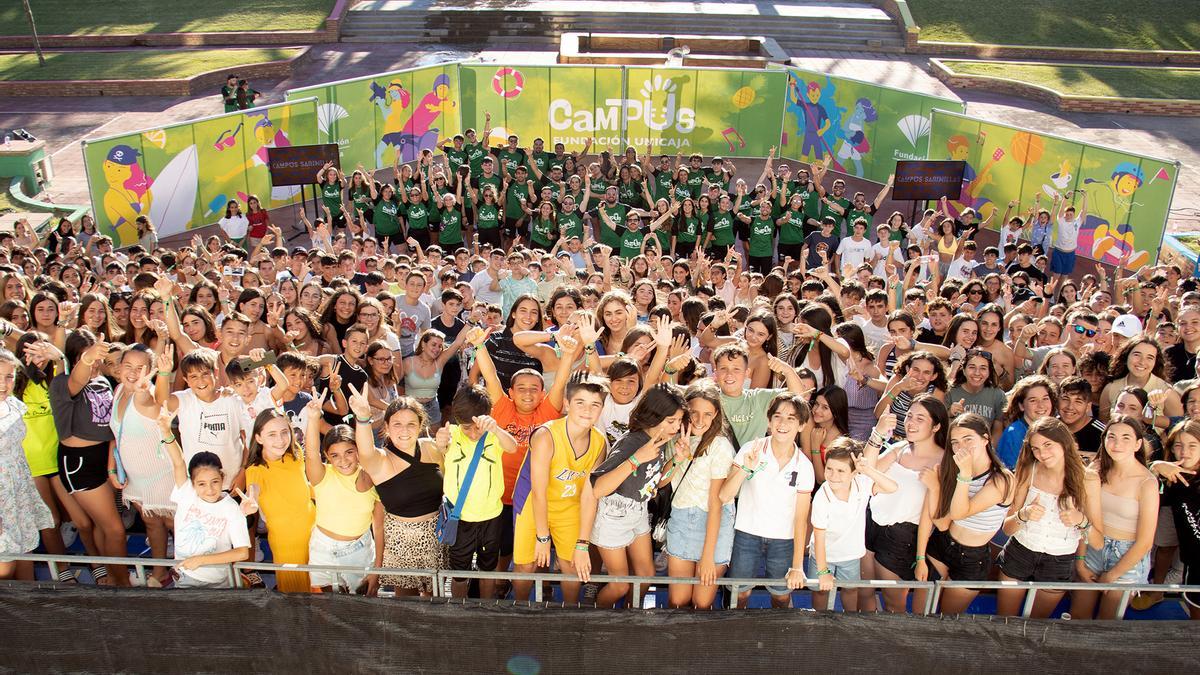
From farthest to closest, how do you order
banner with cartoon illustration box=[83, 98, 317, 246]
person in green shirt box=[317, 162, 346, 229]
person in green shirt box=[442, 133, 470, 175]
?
person in green shirt box=[442, 133, 470, 175] < person in green shirt box=[317, 162, 346, 229] < banner with cartoon illustration box=[83, 98, 317, 246]

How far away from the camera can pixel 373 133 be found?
1927 centimetres

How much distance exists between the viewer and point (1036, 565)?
226 inches

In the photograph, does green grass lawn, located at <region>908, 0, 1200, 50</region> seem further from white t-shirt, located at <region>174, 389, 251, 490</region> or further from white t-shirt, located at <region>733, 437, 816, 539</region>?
white t-shirt, located at <region>174, 389, 251, 490</region>

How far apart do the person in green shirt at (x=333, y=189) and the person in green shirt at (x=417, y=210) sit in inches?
46.0

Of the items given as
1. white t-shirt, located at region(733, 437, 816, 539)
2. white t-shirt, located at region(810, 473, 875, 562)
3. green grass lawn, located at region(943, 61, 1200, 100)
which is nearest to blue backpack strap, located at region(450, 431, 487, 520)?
white t-shirt, located at region(733, 437, 816, 539)

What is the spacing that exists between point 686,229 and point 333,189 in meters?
5.85

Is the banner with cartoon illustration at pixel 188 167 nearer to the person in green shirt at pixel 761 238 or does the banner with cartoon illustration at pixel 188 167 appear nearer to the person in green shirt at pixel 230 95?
the person in green shirt at pixel 230 95

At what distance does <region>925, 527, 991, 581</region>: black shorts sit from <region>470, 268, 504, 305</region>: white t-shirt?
5729 millimetres

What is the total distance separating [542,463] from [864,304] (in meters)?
4.87

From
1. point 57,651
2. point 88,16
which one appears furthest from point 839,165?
point 88,16

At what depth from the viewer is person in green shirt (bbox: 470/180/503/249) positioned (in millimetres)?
15117

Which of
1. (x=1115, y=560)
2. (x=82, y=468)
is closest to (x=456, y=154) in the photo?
(x=82, y=468)

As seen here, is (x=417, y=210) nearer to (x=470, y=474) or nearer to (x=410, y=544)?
(x=410, y=544)

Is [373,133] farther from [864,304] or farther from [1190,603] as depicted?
[1190,603]
